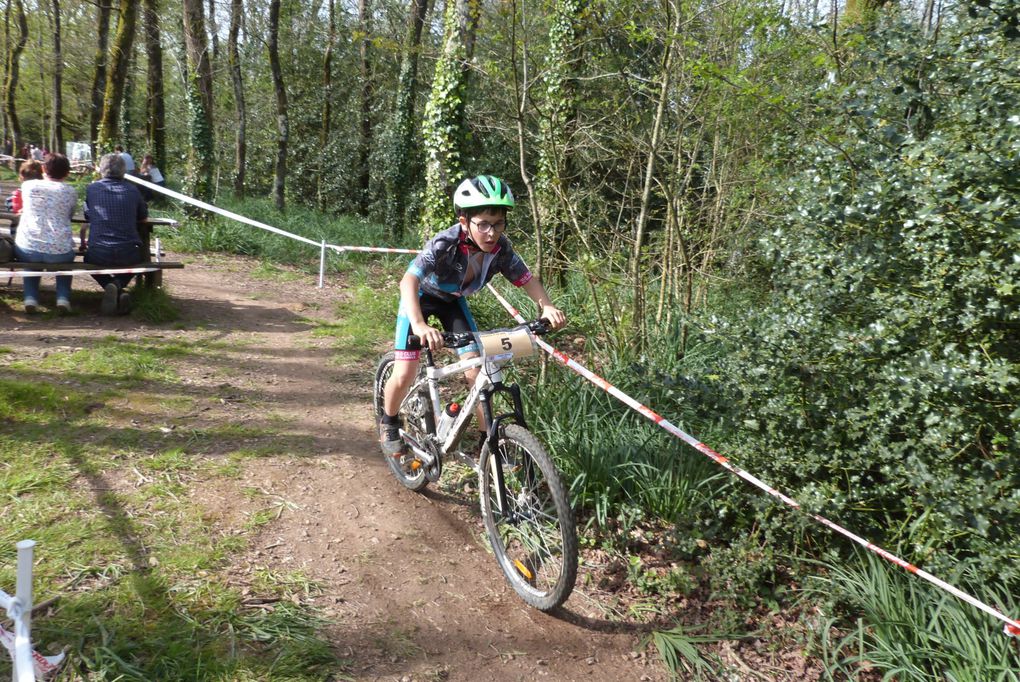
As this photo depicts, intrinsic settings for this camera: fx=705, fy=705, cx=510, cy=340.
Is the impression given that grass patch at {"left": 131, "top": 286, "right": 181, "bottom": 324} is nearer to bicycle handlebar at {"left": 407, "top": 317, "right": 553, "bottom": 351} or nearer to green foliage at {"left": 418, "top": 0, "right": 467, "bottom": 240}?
green foliage at {"left": 418, "top": 0, "right": 467, "bottom": 240}

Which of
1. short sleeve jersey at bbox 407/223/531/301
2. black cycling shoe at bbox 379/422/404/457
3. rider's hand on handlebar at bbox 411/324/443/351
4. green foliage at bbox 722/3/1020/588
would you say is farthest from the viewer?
black cycling shoe at bbox 379/422/404/457

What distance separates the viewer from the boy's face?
3.77m

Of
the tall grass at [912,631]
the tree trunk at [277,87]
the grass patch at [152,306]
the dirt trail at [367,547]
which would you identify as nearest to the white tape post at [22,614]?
the dirt trail at [367,547]

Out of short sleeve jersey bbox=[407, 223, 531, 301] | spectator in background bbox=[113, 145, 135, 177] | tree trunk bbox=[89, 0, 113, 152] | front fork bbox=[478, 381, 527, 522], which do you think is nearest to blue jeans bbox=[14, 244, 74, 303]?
spectator in background bbox=[113, 145, 135, 177]

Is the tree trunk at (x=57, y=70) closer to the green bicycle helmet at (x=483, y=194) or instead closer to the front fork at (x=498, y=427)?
the green bicycle helmet at (x=483, y=194)

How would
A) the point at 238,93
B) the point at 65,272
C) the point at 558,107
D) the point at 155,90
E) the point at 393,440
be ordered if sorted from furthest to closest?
1. the point at 238,93
2. the point at 155,90
3. the point at 558,107
4. the point at 65,272
5. the point at 393,440

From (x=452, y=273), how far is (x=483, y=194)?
0.58m

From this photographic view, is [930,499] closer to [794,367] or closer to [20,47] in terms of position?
[794,367]

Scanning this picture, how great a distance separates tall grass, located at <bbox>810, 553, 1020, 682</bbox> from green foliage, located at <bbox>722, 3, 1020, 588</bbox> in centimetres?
17

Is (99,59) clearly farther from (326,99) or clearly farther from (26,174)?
(26,174)

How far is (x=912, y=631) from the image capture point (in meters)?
3.24

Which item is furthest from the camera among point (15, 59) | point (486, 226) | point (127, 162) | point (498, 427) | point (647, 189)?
point (15, 59)

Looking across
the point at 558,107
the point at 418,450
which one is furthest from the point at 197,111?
the point at 418,450

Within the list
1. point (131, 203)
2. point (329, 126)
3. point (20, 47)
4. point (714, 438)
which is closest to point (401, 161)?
point (131, 203)
